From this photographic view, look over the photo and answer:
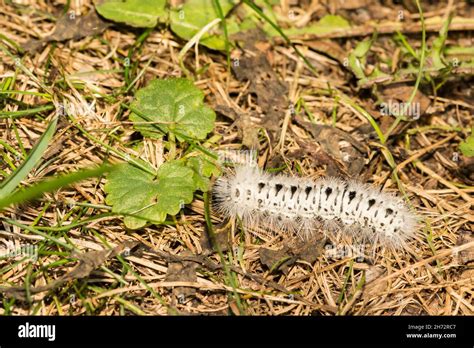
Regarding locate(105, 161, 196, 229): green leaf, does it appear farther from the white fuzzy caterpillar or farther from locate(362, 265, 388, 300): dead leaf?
locate(362, 265, 388, 300): dead leaf

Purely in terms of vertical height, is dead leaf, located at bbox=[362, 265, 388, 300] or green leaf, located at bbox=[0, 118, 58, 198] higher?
green leaf, located at bbox=[0, 118, 58, 198]

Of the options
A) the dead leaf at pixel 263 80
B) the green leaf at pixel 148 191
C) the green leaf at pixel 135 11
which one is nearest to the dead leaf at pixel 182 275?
the green leaf at pixel 148 191

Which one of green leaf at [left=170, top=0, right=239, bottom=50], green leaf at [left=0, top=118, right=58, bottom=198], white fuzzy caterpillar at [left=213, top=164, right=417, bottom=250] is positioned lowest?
white fuzzy caterpillar at [left=213, top=164, right=417, bottom=250]

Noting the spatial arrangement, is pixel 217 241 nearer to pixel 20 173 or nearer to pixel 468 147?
pixel 20 173

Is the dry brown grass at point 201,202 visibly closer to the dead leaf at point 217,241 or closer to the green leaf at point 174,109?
the dead leaf at point 217,241

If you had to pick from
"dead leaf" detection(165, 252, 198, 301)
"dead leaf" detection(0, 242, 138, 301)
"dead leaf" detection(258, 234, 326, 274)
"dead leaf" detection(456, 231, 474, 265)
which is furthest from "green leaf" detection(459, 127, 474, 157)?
"dead leaf" detection(0, 242, 138, 301)

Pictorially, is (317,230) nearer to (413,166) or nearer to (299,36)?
(413,166)

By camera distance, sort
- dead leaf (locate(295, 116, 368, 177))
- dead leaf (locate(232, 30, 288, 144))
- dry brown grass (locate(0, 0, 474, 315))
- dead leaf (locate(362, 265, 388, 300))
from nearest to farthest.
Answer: dry brown grass (locate(0, 0, 474, 315)) < dead leaf (locate(362, 265, 388, 300)) < dead leaf (locate(295, 116, 368, 177)) < dead leaf (locate(232, 30, 288, 144))
